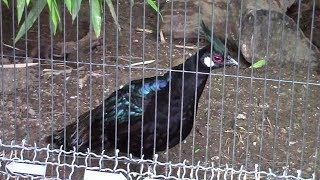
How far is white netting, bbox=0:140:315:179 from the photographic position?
2877 mm

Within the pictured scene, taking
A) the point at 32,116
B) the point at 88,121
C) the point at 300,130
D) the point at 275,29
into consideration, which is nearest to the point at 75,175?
the point at 88,121

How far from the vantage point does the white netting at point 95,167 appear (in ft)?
9.44

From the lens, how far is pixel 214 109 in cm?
406

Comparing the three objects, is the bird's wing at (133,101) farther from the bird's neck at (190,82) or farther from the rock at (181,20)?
the rock at (181,20)

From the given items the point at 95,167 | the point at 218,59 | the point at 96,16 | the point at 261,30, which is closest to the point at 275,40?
the point at 261,30

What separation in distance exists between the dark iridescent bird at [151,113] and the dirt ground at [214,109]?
9 cm

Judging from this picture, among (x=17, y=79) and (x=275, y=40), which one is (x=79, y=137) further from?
(x=275, y=40)

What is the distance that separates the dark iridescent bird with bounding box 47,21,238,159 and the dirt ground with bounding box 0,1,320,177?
0.09 meters

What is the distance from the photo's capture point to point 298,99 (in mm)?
4180

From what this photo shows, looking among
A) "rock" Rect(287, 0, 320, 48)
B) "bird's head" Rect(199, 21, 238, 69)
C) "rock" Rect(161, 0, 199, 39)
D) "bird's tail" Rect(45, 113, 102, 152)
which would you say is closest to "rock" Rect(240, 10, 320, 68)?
"rock" Rect(287, 0, 320, 48)

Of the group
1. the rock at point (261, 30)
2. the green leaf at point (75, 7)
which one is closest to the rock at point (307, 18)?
the rock at point (261, 30)

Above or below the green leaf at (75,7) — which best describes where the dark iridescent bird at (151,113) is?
below

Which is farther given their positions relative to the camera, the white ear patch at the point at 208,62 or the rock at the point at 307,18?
the rock at the point at 307,18

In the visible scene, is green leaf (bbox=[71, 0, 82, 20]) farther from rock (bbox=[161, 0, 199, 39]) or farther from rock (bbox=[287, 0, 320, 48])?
rock (bbox=[287, 0, 320, 48])
